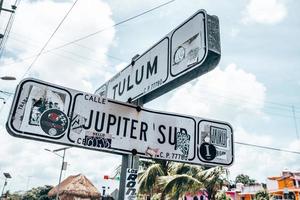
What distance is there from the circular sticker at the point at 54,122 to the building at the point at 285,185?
139ft

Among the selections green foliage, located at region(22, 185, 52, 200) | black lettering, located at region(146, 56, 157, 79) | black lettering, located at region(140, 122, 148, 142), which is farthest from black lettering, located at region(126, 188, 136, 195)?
green foliage, located at region(22, 185, 52, 200)

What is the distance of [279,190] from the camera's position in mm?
40688

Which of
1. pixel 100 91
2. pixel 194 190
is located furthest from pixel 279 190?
pixel 100 91

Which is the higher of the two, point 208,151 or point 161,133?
point 161,133

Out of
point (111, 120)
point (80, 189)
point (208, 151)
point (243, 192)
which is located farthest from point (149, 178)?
point (243, 192)

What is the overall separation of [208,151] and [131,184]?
56 cm

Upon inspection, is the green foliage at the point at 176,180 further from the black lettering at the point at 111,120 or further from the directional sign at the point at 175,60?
the black lettering at the point at 111,120

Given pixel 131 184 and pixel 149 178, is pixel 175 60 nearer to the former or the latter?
pixel 131 184

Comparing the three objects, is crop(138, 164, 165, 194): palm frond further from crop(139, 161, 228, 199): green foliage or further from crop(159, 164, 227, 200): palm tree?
crop(159, 164, 227, 200): palm tree

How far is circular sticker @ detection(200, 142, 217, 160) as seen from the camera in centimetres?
188

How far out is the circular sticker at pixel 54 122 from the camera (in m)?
1.56

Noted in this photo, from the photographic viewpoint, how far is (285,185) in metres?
39.9

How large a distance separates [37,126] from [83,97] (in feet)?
1.12

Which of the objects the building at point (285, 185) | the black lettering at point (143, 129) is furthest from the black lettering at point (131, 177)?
the building at point (285, 185)
